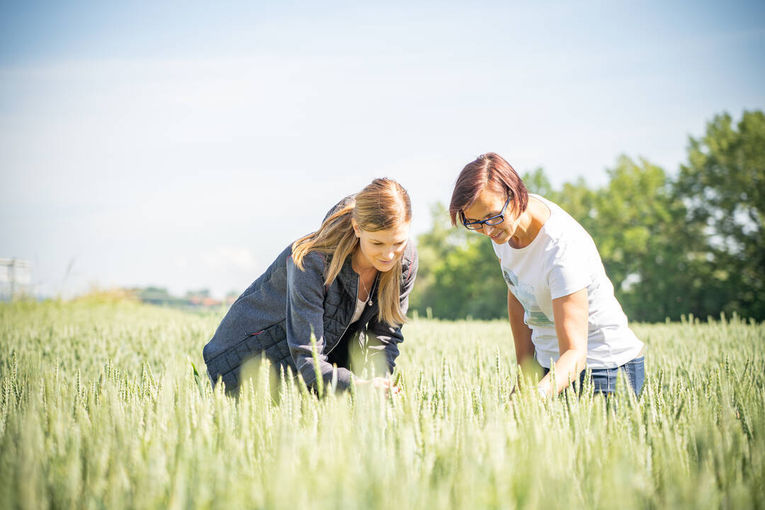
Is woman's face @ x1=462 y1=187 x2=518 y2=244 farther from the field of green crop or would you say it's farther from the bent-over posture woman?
the field of green crop

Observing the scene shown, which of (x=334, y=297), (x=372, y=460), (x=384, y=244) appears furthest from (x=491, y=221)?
(x=372, y=460)

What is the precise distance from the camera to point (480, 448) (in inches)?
60.0

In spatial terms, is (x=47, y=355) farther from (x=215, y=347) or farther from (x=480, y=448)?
(x=480, y=448)

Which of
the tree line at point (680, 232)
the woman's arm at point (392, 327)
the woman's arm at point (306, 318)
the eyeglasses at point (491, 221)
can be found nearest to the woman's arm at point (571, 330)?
the eyeglasses at point (491, 221)

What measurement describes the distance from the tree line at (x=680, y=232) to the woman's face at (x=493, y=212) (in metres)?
28.5

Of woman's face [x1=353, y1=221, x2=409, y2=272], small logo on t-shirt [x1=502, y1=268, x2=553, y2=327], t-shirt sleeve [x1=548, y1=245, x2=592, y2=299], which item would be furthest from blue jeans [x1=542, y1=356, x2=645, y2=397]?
woman's face [x1=353, y1=221, x2=409, y2=272]

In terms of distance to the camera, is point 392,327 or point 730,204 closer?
point 392,327

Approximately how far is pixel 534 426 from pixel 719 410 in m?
Result: 1.34

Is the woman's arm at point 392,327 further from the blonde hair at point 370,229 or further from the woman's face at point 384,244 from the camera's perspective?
the woman's face at point 384,244

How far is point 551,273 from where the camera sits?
259 centimetres

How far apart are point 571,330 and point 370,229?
956 mm

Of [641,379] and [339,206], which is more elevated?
[339,206]

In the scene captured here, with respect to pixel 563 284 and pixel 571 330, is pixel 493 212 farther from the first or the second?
pixel 571 330

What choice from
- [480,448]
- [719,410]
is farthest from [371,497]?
[719,410]
